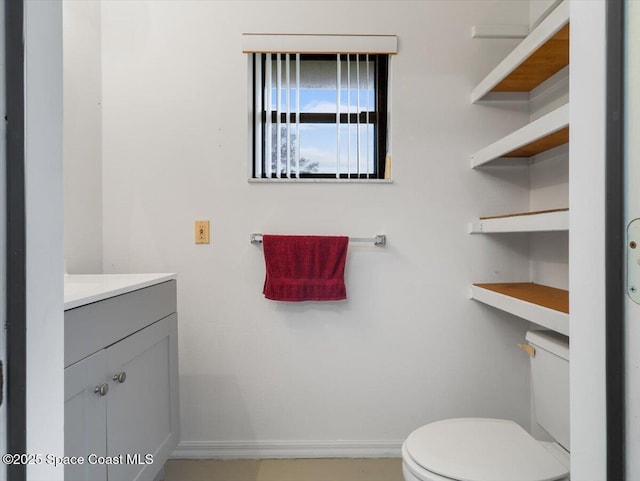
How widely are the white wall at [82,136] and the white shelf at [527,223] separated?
173 centimetres

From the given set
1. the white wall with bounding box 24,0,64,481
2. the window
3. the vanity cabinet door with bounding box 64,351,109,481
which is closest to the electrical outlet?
the window

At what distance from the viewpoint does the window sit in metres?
1.87

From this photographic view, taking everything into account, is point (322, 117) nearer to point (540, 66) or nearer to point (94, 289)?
point (540, 66)

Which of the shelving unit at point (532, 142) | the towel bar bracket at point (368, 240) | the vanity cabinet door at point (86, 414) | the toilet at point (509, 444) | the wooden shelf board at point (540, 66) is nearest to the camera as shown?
the vanity cabinet door at point (86, 414)

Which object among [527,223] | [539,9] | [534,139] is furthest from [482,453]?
[539,9]

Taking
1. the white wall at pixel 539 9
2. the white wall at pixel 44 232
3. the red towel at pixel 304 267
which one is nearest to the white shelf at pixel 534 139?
the white wall at pixel 539 9

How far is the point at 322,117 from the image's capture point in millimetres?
1879

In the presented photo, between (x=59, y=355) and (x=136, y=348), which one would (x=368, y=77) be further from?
(x=59, y=355)

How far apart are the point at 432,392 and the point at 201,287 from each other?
1196 millimetres

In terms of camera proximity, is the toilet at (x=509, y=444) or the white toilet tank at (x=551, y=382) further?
the white toilet tank at (x=551, y=382)

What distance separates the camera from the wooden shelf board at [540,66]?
1.32 metres

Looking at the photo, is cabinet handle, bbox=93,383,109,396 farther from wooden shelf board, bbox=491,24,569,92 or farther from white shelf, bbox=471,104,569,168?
wooden shelf board, bbox=491,24,569,92

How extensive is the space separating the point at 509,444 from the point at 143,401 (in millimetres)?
1175

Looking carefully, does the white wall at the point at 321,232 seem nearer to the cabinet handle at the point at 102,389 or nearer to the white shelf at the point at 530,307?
the white shelf at the point at 530,307
